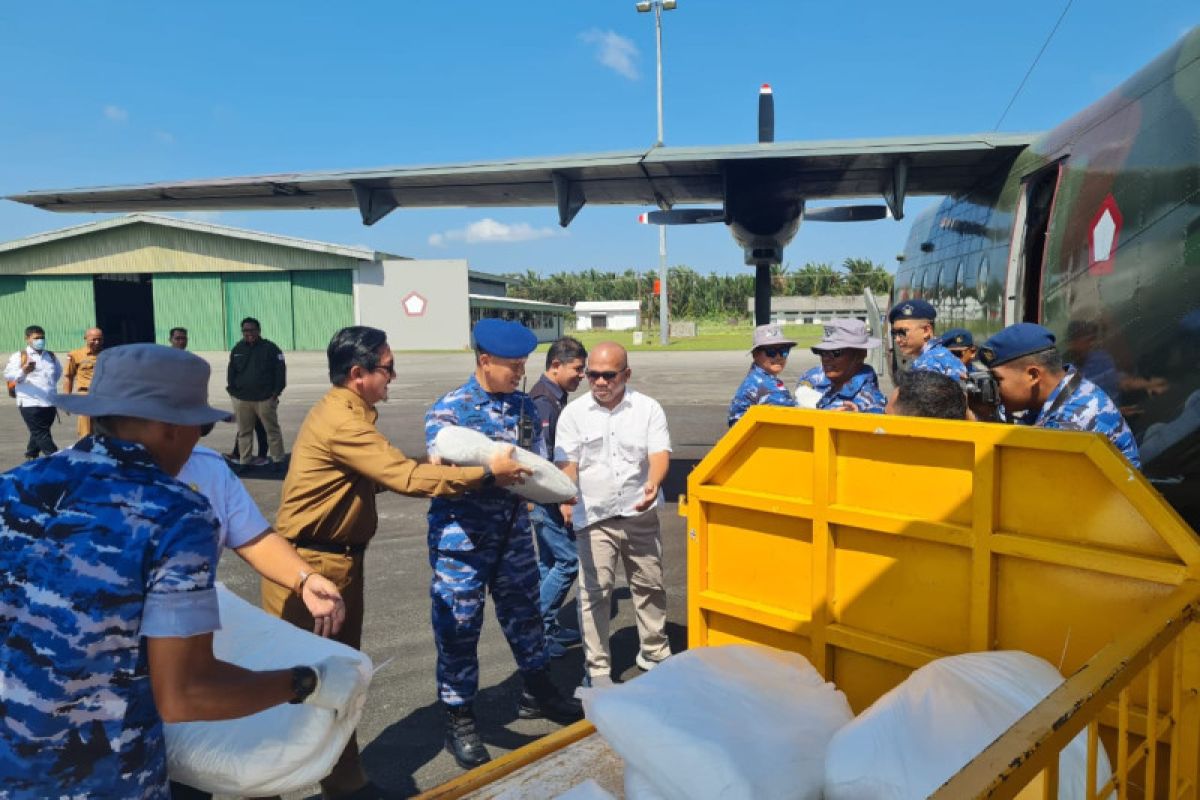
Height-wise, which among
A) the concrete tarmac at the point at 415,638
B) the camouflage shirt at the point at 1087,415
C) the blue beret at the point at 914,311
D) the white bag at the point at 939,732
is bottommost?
the concrete tarmac at the point at 415,638

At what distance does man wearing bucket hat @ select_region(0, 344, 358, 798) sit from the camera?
5.41 feet

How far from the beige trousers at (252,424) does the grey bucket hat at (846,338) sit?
25.3 ft

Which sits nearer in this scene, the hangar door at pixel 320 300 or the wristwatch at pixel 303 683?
the wristwatch at pixel 303 683

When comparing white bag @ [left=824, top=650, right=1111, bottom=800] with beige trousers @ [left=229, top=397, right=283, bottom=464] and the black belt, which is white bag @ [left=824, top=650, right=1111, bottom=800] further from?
beige trousers @ [left=229, top=397, right=283, bottom=464]

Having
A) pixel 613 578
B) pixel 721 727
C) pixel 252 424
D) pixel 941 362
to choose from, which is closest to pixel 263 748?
pixel 721 727

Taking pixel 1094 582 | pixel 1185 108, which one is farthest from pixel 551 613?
pixel 1185 108

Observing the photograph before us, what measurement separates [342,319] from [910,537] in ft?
125

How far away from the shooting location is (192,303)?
37.5m

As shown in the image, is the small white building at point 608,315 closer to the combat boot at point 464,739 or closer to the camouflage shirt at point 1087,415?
the combat boot at point 464,739

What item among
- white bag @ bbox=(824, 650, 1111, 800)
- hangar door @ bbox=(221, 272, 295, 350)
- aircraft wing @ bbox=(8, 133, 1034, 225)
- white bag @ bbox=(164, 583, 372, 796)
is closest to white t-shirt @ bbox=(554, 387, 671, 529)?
white bag @ bbox=(164, 583, 372, 796)

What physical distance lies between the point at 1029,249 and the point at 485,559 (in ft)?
17.2

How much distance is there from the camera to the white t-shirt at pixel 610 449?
418cm

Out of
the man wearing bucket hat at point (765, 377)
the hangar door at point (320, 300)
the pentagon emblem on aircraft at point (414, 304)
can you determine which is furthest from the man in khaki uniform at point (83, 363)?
the pentagon emblem on aircraft at point (414, 304)

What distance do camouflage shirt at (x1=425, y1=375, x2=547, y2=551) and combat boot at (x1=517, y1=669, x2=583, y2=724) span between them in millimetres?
864
